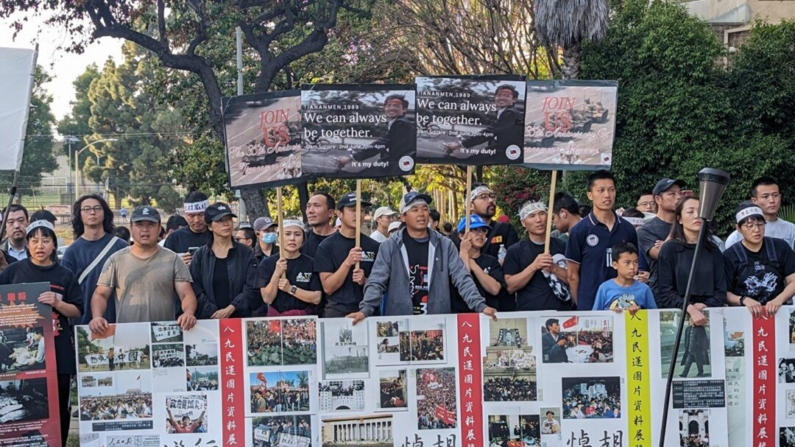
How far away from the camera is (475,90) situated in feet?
24.0

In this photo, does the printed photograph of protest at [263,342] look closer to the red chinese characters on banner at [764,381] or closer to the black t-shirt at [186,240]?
the black t-shirt at [186,240]

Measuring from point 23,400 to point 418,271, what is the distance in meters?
2.96

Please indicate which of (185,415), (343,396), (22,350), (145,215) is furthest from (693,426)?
(22,350)

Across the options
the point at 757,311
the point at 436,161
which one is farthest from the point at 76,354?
the point at 757,311

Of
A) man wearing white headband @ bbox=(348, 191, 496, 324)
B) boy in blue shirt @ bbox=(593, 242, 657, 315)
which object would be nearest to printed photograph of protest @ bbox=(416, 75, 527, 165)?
man wearing white headband @ bbox=(348, 191, 496, 324)

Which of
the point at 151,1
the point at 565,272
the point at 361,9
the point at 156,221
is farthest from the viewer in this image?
the point at 361,9

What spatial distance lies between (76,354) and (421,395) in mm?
2452

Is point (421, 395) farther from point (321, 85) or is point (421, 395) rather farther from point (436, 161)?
point (321, 85)

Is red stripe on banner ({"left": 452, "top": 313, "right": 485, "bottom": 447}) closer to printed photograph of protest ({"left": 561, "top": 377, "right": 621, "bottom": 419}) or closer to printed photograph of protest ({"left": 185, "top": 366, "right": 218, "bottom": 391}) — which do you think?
printed photograph of protest ({"left": 561, "top": 377, "right": 621, "bottom": 419})

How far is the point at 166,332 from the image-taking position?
6828mm

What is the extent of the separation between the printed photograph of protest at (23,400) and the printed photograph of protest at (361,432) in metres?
1.98

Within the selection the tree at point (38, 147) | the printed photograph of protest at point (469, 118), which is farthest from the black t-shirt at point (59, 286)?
the tree at point (38, 147)

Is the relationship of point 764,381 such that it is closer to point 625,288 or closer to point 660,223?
point 625,288

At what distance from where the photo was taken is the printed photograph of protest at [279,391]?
679 cm
